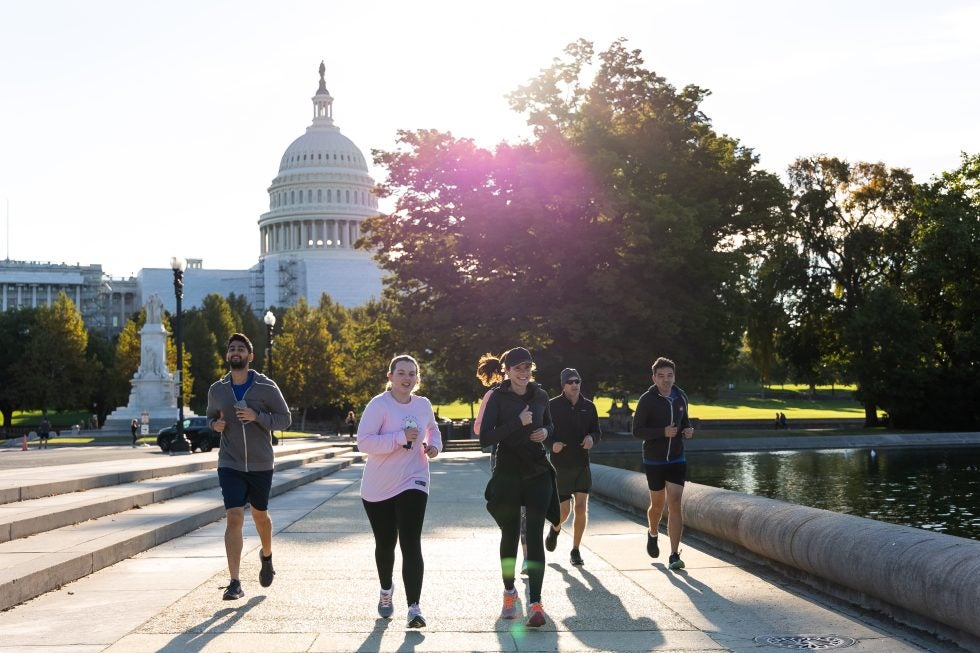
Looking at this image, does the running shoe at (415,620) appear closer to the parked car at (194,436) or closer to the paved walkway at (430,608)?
the paved walkway at (430,608)

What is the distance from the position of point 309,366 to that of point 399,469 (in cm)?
8229

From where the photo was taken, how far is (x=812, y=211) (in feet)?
195

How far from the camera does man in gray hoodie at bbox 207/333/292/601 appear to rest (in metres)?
9.28

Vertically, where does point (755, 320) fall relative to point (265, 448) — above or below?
above

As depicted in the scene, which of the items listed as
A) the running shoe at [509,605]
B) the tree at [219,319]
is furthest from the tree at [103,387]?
the running shoe at [509,605]

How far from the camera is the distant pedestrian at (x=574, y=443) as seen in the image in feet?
38.2

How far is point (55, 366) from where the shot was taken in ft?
314

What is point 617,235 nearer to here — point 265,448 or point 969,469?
point 969,469

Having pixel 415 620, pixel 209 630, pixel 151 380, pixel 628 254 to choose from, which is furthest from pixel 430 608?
pixel 151 380

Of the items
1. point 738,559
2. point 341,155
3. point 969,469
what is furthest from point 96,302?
point 738,559

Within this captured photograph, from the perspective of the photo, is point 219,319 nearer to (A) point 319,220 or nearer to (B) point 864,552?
(A) point 319,220

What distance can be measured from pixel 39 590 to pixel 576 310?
34.4 meters

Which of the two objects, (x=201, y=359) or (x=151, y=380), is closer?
(x=151, y=380)

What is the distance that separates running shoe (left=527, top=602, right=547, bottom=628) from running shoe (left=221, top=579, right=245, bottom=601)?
247 centimetres
